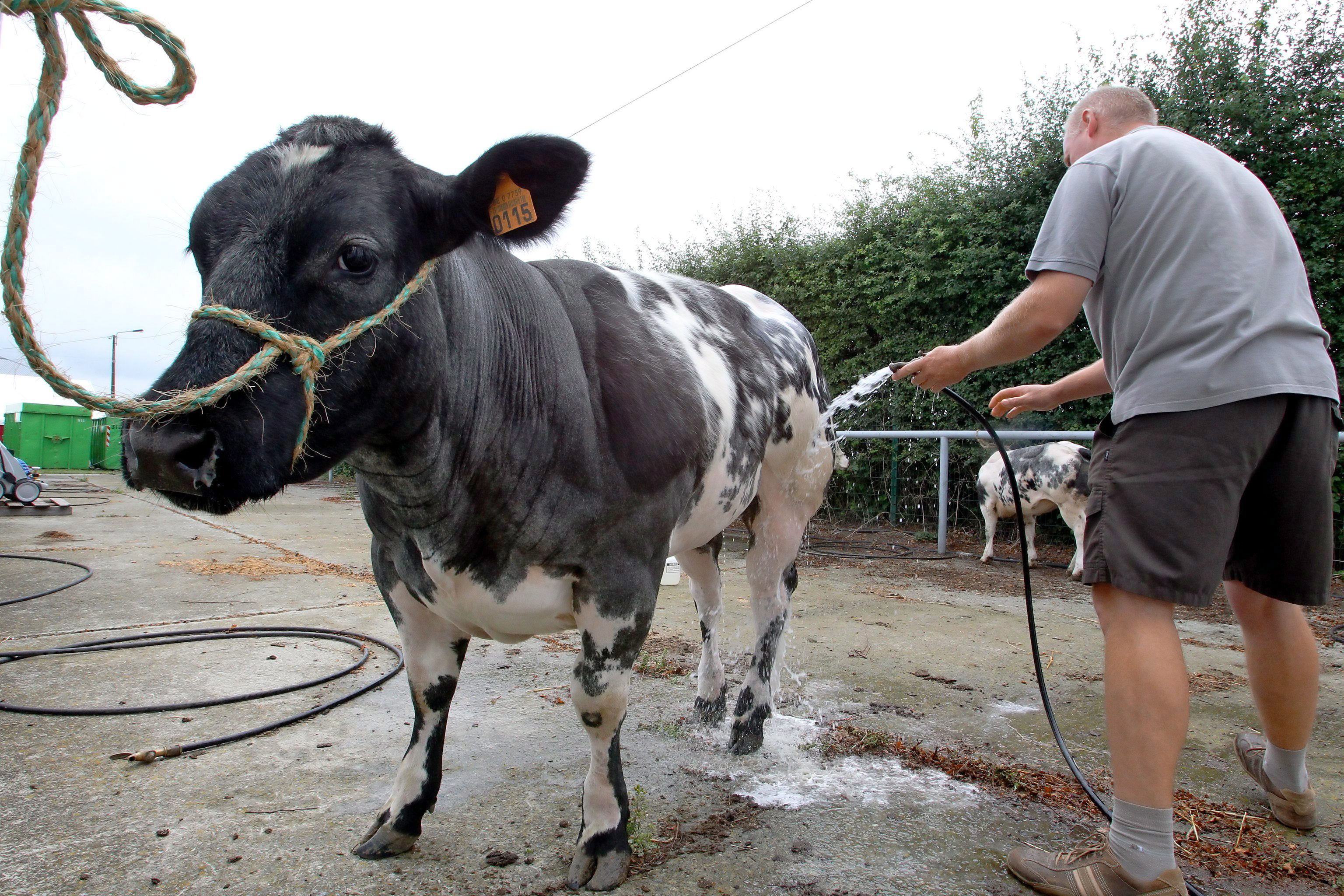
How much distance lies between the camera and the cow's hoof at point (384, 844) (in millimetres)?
1903

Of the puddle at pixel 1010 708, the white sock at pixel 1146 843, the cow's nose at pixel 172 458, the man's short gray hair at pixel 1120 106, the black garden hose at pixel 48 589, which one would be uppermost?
the man's short gray hair at pixel 1120 106

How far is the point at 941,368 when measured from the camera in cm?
209

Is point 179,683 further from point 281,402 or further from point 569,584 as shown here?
point 281,402

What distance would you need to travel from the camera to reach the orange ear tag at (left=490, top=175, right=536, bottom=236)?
1.73m

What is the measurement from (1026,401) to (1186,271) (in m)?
0.81

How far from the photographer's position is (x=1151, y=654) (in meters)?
1.68

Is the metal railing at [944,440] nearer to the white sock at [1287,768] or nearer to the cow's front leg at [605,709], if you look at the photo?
the white sock at [1287,768]

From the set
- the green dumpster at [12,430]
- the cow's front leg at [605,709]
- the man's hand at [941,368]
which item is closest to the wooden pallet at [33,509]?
the cow's front leg at [605,709]

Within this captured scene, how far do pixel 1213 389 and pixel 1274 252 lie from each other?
1.32 ft

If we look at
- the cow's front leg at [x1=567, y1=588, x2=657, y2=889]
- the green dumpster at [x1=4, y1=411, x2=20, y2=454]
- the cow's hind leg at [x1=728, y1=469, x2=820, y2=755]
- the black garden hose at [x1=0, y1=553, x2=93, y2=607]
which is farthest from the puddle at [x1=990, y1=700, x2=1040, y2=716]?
the green dumpster at [x1=4, y1=411, x2=20, y2=454]

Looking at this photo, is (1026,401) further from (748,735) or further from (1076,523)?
(1076,523)

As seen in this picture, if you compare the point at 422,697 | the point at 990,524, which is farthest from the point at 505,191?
the point at 990,524

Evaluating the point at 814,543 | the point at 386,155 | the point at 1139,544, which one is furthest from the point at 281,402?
the point at 814,543

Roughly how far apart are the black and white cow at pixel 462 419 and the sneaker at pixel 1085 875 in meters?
0.96
